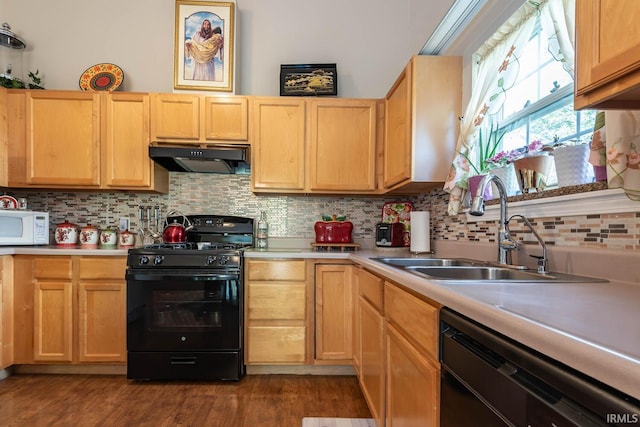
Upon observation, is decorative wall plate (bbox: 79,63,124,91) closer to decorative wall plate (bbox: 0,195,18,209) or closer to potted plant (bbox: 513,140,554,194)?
decorative wall plate (bbox: 0,195,18,209)

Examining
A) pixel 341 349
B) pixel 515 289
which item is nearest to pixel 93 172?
pixel 341 349

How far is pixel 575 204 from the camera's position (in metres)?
1.16

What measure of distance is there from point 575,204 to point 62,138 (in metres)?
3.20

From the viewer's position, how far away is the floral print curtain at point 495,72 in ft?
4.50

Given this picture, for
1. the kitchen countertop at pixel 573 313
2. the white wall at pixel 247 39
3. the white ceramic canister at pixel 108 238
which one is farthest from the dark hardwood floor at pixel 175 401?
the white wall at pixel 247 39

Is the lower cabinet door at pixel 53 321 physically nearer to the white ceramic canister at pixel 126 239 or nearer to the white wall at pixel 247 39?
the white ceramic canister at pixel 126 239

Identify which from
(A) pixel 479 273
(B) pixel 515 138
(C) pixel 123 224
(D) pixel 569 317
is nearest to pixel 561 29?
(B) pixel 515 138

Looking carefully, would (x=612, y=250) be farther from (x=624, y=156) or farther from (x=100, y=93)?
(x=100, y=93)

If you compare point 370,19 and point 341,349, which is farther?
point 370,19

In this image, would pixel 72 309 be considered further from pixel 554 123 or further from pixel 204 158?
pixel 554 123

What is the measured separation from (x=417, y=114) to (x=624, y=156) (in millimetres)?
1236

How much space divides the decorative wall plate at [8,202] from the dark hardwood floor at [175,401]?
47.4 inches

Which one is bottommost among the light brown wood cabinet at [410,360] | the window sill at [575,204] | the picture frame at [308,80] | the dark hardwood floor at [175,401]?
the dark hardwood floor at [175,401]

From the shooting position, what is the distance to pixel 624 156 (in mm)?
862
